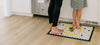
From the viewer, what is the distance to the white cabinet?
3.02m

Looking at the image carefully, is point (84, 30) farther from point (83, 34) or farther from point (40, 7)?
point (40, 7)

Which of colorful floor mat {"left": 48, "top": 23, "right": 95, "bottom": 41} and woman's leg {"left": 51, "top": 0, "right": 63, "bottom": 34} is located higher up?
woman's leg {"left": 51, "top": 0, "right": 63, "bottom": 34}

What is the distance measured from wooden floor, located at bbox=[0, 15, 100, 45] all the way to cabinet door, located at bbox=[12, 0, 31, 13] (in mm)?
176

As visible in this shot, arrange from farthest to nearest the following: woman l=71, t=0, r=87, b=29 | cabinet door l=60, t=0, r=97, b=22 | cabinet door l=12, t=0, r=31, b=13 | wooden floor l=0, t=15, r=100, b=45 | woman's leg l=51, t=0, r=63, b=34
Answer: cabinet door l=12, t=0, r=31, b=13 < cabinet door l=60, t=0, r=97, b=22 < woman l=71, t=0, r=87, b=29 < woman's leg l=51, t=0, r=63, b=34 < wooden floor l=0, t=15, r=100, b=45

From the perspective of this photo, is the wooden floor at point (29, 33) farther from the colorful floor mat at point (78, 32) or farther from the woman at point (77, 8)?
the woman at point (77, 8)

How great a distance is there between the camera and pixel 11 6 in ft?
10.5

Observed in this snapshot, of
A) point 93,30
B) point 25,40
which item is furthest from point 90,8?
point 25,40

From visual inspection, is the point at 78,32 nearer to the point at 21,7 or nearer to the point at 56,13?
the point at 56,13

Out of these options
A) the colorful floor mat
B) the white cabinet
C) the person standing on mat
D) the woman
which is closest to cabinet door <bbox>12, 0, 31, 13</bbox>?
the white cabinet

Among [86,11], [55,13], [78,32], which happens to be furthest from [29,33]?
[86,11]

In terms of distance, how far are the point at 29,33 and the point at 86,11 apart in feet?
3.58

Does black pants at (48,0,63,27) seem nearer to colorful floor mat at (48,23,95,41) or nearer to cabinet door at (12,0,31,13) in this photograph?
colorful floor mat at (48,23,95,41)

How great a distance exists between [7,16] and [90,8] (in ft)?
5.89

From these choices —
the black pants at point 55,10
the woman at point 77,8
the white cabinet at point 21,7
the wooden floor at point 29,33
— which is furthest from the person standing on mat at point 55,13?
the white cabinet at point 21,7
